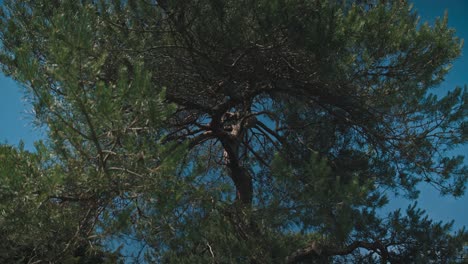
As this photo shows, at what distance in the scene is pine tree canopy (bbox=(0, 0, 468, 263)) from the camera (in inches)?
107

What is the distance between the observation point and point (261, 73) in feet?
15.5

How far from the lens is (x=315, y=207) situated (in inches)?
143

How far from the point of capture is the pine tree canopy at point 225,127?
2.71 meters

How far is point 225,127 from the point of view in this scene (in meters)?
5.83

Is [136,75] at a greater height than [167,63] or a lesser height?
lesser

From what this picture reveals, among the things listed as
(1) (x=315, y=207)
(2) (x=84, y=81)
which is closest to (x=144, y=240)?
(1) (x=315, y=207)

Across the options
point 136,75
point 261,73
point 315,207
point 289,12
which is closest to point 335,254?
point 315,207

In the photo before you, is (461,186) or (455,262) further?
(461,186)

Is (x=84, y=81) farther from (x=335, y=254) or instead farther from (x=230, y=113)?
(x=230, y=113)

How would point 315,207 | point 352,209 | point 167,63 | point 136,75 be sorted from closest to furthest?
point 136,75 < point 315,207 < point 352,209 < point 167,63

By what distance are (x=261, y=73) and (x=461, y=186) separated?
2174 mm

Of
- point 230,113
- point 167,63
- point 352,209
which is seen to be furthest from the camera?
point 230,113

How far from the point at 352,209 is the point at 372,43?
4.54 feet

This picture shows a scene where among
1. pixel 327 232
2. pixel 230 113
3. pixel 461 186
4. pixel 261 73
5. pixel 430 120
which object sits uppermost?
pixel 230 113
